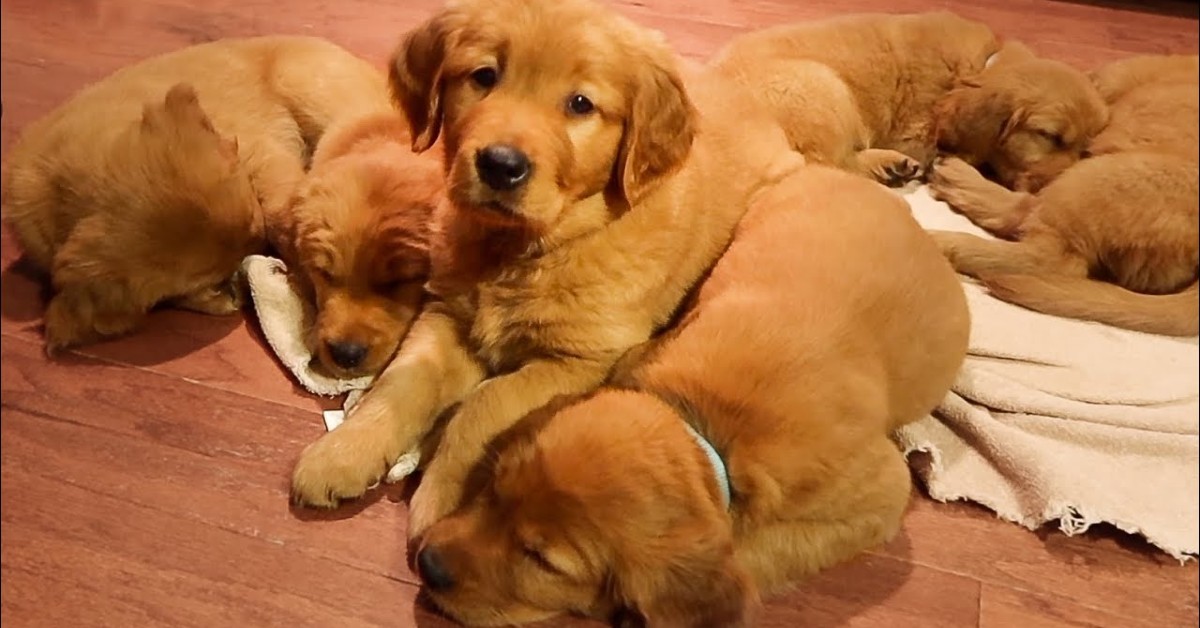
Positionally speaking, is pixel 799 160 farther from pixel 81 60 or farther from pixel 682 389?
pixel 81 60

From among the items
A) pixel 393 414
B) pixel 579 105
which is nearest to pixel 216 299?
pixel 393 414

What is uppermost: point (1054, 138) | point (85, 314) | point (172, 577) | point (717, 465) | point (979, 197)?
point (1054, 138)

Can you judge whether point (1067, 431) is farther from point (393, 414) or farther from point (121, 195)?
point (121, 195)

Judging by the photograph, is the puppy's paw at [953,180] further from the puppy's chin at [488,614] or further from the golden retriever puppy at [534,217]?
the puppy's chin at [488,614]

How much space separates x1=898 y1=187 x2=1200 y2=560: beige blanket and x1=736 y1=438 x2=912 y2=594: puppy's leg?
0.22 metres

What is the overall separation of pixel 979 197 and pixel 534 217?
112 centimetres

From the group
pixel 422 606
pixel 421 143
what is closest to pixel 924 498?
pixel 422 606

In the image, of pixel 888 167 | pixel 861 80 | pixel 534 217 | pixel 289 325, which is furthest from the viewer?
pixel 861 80

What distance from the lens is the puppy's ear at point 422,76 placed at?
1866mm

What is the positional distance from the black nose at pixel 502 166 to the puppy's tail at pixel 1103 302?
99cm

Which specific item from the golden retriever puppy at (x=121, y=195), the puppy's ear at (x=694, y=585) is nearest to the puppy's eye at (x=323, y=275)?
the golden retriever puppy at (x=121, y=195)

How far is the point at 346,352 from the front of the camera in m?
2.06

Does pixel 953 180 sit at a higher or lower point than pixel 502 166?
lower

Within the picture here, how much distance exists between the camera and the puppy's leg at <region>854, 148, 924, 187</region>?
258 cm
